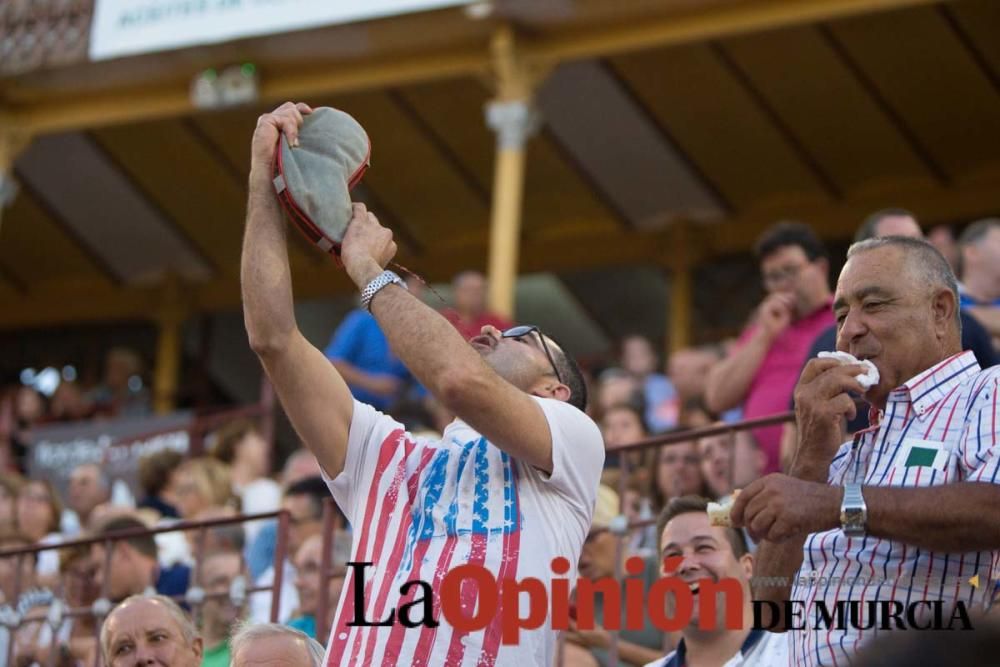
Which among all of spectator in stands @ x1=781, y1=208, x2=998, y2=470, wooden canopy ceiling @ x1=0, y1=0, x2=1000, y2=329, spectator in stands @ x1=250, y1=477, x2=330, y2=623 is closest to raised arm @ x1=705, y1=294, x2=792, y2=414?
spectator in stands @ x1=781, y1=208, x2=998, y2=470

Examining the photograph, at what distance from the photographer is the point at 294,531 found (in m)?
7.20

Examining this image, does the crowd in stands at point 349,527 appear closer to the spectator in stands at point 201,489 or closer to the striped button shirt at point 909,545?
the spectator in stands at point 201,489

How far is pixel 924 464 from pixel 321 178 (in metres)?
1.37

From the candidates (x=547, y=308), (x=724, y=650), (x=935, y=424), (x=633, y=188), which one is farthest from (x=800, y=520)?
(x=547, y=308)

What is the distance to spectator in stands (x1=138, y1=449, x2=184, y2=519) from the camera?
919cm

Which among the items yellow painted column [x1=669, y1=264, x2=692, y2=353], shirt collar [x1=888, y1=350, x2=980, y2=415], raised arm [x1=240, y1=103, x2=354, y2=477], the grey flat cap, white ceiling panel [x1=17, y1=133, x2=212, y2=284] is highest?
white ceiling panel [x1=17, y1=133, x2=212, y2=284]

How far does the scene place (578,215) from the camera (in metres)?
14.8

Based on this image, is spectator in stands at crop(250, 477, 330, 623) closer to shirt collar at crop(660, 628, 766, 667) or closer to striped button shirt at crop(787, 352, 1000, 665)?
shirt collar at crop(660, 628, 766, 667)

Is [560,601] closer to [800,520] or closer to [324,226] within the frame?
[800,520]

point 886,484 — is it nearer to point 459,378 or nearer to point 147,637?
point 459,378

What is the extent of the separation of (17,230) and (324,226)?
13.9 m

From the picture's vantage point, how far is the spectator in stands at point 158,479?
9.19 m

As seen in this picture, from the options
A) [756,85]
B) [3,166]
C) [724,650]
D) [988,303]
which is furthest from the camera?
[3,166]

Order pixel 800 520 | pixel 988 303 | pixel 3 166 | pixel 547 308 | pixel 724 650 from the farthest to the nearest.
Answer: pixel 547 308, pixel 3 166, pixel 988 303, pixel 724 650, pixel 800 520
